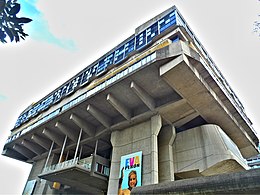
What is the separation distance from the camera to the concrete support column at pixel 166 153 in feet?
57.7

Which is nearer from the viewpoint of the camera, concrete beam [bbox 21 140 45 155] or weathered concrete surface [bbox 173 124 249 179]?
weathered concrete surface [bbox 173 124 249 179]

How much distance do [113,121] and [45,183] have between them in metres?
14.0

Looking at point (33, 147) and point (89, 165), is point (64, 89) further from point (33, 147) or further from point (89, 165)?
point (89, 165)

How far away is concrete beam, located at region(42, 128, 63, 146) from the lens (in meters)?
25.9

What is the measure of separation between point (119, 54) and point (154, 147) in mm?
12707

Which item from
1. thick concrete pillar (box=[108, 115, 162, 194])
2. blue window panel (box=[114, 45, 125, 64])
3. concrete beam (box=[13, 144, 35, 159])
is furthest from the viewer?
concrete beam (box=[13, 144, 35, 159])

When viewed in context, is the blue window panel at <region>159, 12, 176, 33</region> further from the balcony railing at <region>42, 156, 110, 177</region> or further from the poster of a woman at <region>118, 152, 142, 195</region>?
the balcony railing at <region>42, 156, 110, 177</region>

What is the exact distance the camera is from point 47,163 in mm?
28766

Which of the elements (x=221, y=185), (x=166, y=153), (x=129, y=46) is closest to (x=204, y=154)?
(x=166, y=153)

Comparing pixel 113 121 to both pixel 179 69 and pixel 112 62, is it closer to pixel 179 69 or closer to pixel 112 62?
pixel 112 62

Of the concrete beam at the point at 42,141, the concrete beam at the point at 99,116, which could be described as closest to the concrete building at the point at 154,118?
the concrete beam at the point at 99,116

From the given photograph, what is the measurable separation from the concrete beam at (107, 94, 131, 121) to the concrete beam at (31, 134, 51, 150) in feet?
49.3

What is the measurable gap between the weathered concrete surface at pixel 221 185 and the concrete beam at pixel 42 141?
1049 inches

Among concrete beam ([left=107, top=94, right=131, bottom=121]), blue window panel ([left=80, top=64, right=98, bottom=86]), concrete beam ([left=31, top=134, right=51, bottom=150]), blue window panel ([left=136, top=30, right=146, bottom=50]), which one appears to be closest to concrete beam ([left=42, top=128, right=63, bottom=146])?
concrete beam ([left=31, top=134, right=51, bottom=150])
